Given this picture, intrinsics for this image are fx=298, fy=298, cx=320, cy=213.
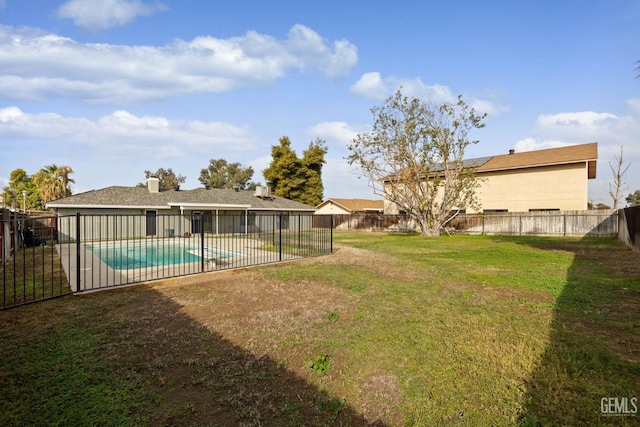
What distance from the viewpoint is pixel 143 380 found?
297cm

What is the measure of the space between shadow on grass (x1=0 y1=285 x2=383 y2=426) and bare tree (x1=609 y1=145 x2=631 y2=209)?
31651 mm

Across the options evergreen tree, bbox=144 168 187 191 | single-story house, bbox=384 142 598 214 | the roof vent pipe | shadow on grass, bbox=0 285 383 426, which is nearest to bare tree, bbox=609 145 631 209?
single-story house, bbox=384 142 598 214

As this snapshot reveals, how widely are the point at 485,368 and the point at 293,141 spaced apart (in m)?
34.3

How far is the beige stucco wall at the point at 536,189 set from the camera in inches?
796

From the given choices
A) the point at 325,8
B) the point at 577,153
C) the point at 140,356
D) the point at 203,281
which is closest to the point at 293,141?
the point at 325,8

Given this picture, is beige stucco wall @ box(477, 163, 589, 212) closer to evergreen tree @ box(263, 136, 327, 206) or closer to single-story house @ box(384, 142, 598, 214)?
single-story house @ box(384, 142, 598, 214)

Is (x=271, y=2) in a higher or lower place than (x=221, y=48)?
higher

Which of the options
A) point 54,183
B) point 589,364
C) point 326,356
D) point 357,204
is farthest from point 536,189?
point 54,183

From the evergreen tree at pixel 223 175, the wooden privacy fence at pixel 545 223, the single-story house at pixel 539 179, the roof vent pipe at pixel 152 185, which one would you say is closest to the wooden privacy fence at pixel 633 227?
the wooden privacy fence at pixel 545 223

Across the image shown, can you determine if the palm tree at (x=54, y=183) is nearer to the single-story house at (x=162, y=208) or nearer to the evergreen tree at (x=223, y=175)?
the single-story house at (x=162, y=208)

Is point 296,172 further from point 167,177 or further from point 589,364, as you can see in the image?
point 589,364

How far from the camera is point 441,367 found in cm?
312

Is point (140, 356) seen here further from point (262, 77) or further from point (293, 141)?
point (293, 141)

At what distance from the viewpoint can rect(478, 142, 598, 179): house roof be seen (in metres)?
20.2
